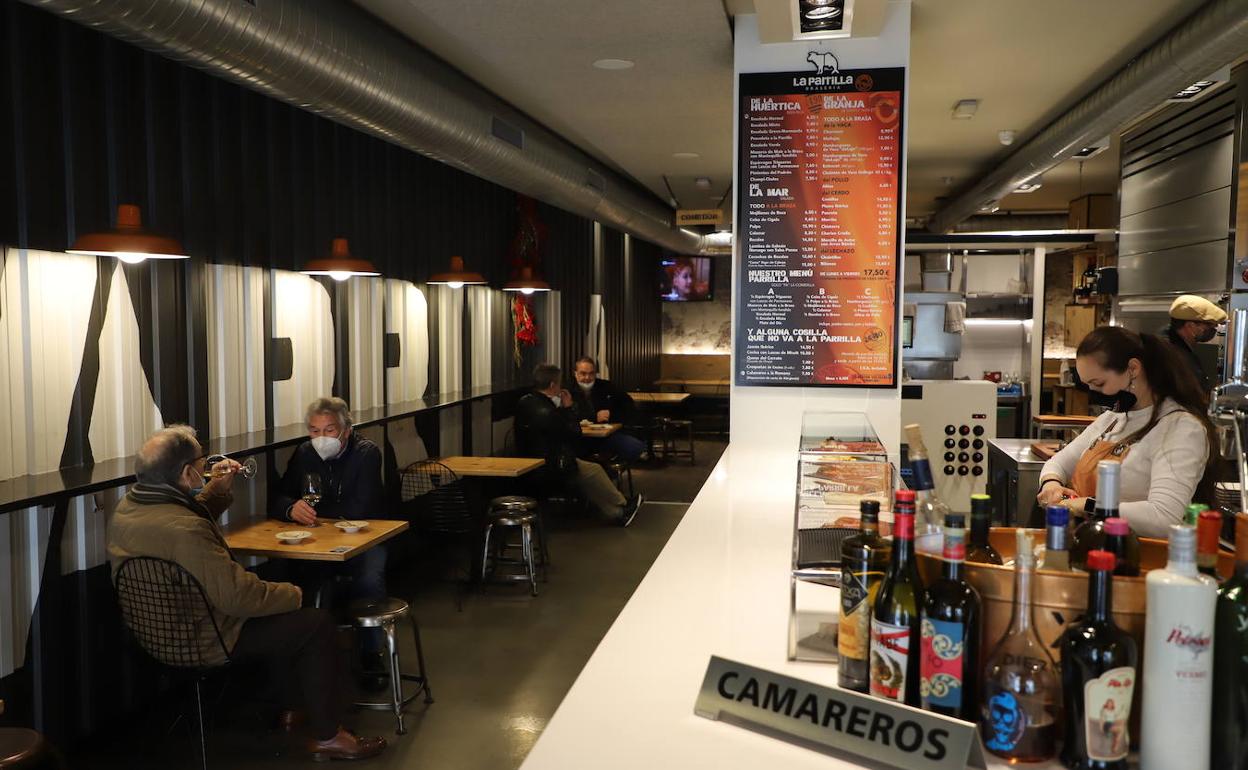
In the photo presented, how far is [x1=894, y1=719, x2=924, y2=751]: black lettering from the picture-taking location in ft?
3.88

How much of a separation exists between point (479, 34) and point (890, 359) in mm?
2505

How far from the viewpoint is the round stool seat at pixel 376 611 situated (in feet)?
Result: 12.9

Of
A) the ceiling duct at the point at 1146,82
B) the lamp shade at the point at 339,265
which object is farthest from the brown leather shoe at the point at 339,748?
the ceiling duct at the point at 1146,82

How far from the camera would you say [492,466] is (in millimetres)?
6207

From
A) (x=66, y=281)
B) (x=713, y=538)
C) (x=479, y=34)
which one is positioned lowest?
(x=713, y=538)

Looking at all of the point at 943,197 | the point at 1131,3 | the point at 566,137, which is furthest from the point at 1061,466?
the point at 943,197

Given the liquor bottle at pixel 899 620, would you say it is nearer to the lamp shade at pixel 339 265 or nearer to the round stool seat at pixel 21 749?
the round stool seat at pixel 21 749

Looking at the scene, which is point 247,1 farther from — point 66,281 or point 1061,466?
point 1061,466

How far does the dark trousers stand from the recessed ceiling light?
3.14 m

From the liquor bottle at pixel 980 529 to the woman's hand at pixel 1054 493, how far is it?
76.9 inches

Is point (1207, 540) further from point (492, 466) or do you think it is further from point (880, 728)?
point (492, 466)

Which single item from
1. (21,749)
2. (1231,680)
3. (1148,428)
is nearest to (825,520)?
(1231,680)

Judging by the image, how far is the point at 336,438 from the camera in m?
4.59

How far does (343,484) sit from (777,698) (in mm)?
3600
